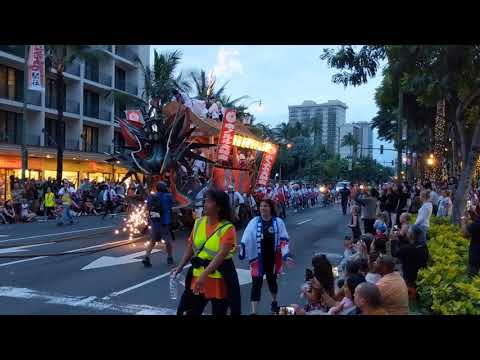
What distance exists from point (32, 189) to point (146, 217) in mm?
10575

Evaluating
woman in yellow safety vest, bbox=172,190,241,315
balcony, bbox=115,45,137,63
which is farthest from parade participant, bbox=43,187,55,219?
balcony, bbox=115,45,137,63

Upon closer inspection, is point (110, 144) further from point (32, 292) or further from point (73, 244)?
point (32, 292)

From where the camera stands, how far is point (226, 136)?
18.6 m

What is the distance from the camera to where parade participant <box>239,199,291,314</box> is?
7.62m

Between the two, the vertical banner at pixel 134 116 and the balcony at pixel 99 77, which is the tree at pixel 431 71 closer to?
the vertical banner at pixel 134 116

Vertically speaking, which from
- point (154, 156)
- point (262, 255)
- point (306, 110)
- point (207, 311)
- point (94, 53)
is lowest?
point (207, 311)

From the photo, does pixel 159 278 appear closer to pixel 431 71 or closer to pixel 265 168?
pixel 431 71

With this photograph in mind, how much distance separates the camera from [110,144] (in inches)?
1868

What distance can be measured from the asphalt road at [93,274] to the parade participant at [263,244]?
0.70 meters

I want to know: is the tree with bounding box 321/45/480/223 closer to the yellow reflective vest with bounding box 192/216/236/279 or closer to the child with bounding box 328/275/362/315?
the child with bounding box 328/275/362/315

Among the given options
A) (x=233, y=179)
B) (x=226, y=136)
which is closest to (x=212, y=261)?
(x=226, y=136)

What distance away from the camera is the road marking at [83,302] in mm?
7855
